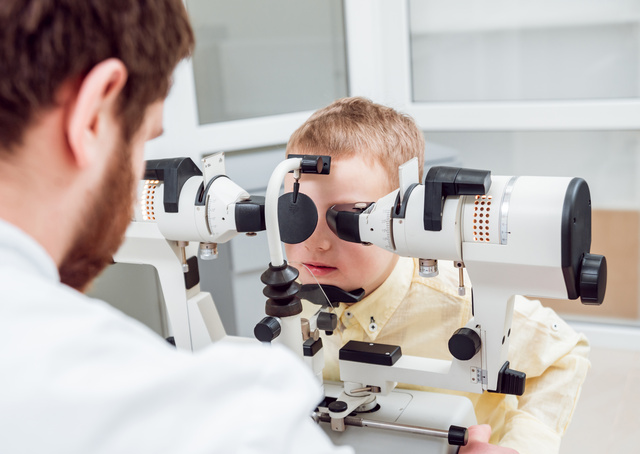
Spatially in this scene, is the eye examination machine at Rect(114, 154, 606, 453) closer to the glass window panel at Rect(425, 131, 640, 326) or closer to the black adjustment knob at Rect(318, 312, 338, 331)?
the black adjustment knob at Rect(318, 312, 338, 331)

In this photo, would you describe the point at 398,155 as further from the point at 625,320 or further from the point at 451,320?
the point at 625,320

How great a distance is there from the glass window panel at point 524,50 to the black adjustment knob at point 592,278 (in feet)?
5.73

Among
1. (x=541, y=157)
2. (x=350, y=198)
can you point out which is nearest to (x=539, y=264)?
(x=350, y=198)

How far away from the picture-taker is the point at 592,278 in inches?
31.2

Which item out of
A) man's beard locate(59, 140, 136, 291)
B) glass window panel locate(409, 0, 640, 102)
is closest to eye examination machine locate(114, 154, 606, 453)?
man's beard locate(59, 140, 136, 291)

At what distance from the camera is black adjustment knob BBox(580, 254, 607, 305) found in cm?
79

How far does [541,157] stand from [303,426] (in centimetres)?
217

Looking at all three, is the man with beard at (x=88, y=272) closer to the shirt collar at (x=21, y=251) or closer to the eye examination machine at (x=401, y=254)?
the shirt collar at (x=21, y=251)

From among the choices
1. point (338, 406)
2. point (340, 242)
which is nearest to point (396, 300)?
point (340, 242)

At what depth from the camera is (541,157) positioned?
8.21 ft

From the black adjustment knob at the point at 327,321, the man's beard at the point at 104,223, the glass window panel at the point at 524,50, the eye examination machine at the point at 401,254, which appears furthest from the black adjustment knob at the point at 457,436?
the glass window panel at the point at 524,50

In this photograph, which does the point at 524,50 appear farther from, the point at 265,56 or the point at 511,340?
the point at 511,340

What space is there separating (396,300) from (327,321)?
245mm

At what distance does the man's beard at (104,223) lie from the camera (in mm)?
589
